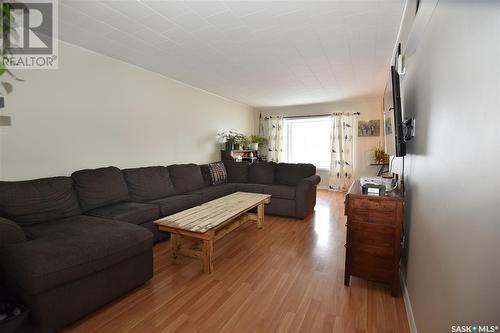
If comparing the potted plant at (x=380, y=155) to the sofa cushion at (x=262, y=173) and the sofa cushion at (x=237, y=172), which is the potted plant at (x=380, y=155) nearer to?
the sofa cushion at (x=262, y=173)

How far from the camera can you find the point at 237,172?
188 inches

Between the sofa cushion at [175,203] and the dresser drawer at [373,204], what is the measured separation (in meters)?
2.15

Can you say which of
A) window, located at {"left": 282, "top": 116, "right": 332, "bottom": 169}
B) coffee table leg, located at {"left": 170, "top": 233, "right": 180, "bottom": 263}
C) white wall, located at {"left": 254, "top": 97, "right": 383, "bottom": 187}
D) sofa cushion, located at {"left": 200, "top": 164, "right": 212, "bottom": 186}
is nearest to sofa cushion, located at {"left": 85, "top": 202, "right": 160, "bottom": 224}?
coffee table leg, located at {"left": 170, "top": 233, "right": 180, "bottom": 263}

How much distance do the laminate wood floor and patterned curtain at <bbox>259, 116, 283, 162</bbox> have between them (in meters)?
4.50

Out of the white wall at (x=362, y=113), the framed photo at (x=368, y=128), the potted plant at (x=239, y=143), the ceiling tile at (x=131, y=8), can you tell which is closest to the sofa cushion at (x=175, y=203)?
the ceiling tile at (x=131, y=8)

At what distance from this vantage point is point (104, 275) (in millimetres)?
1634

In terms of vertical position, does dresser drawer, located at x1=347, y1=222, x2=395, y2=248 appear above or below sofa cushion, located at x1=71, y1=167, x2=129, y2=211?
below

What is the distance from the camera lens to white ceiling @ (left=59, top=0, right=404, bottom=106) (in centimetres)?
201

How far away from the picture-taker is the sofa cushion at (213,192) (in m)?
3.57

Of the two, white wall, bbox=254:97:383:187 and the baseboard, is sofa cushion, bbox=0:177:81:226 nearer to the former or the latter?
the baseboard

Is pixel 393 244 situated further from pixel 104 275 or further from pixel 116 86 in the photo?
pixel 116 86

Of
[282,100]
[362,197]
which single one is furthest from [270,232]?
[282,100]

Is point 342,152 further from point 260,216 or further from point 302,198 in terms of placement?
point 260,216

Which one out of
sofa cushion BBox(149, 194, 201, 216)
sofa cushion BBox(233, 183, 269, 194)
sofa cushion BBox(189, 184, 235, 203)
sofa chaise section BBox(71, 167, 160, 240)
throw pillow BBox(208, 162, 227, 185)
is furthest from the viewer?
Result: throw pillow BBox(208, 162, 227, 185)
